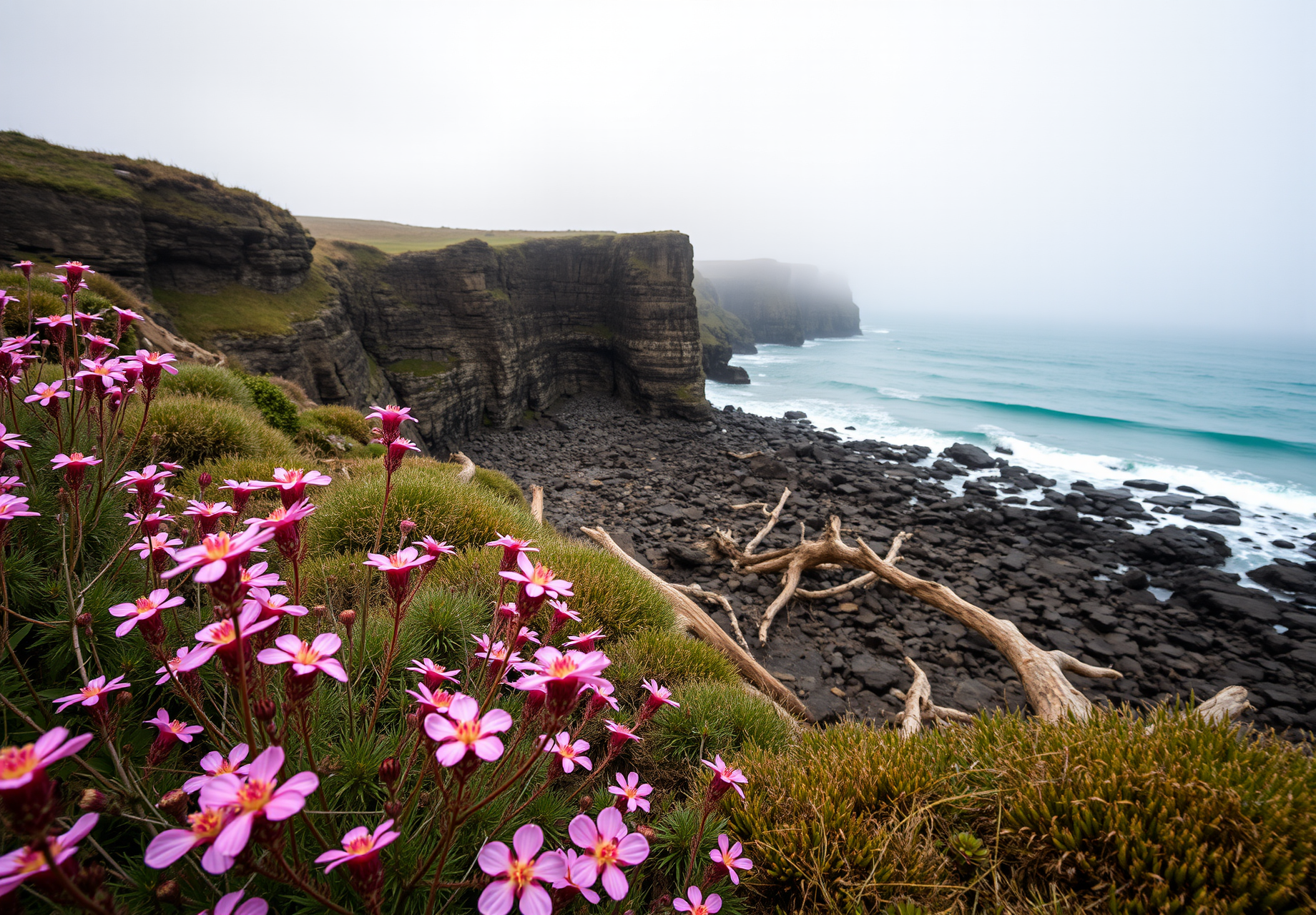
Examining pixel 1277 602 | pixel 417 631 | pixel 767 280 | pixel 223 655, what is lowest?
pixel 1277 602

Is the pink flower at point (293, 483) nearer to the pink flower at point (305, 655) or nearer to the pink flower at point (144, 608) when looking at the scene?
the pink flower at point (144, 608)

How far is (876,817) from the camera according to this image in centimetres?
265

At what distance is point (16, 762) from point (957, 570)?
20792 millimetres

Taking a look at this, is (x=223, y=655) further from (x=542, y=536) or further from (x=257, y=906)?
(x=542, y=536)

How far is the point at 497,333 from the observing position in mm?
38781

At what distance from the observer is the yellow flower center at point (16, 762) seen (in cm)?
89

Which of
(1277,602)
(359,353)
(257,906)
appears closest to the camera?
(257,906)

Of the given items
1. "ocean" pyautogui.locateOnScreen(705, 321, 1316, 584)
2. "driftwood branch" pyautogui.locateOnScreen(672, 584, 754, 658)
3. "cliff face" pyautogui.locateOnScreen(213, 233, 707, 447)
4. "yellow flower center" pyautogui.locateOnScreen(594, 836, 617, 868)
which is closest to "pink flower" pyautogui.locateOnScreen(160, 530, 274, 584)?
"yellow flower center" pyautogui.locateOnScreen(594, 836, 617, 868)

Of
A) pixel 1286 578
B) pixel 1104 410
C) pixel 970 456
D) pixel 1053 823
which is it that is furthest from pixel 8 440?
pixel 1104 410

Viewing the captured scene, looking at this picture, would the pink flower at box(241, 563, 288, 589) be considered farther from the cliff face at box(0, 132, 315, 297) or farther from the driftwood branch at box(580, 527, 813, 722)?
the cliff face at box(0, 132, 315, 297)

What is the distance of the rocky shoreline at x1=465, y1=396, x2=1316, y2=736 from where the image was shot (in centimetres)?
1215

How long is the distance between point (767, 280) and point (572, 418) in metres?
111

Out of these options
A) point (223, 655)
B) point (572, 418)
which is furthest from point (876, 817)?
point (572, 418)

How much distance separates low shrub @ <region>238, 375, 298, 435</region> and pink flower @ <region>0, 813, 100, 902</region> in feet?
35.9
